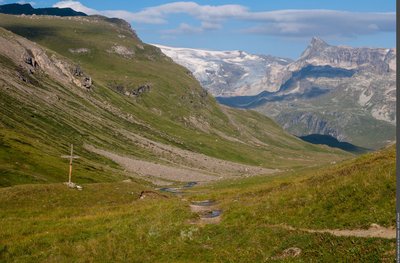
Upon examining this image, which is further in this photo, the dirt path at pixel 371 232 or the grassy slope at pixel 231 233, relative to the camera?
the grassy slope at pixel 231 233

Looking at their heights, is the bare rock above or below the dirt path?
below

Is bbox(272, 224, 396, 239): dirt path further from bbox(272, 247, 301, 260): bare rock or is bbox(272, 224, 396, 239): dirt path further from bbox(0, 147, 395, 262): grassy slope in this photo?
bbox(272, 247, 301, 260): bare rock

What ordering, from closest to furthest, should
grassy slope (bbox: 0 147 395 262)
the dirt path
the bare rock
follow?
the bare rock
the dirt path
grassy slope (bbox: 0 147 395 262)

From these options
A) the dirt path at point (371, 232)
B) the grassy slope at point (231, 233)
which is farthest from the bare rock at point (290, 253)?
the dirt path at point (371, 232)

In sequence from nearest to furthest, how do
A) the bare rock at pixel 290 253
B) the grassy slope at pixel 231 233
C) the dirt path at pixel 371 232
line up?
1. the bare rock at pixel 290 253
2. the dirt path at pixel 371 232
3. the grassy slope at pixel 231 233

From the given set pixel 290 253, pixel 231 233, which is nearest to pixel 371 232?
pixel 290 253

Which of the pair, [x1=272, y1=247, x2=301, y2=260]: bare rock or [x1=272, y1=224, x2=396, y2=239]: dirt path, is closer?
[x1=272, y1=247, x2=301, y2=260]: bare rock

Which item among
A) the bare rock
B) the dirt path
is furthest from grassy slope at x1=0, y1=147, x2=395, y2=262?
the dirt path

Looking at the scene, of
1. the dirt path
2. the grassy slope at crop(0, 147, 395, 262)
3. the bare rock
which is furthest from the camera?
the grassy slope at crop(0, 147, 395, 262)

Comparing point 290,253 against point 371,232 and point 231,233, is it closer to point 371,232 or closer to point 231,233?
point 371,232

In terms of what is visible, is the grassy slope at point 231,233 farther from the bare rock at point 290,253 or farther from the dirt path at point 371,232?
the dirt path at point 371,232

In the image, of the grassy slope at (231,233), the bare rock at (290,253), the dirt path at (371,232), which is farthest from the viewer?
the grassy slope at (231,233)

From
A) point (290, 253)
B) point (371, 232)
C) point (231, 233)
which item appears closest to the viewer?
point (290, 253)

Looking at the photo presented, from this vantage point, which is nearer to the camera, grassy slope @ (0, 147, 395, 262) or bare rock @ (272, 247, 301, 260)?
bare rock @ (272, 247, 301, 260)
